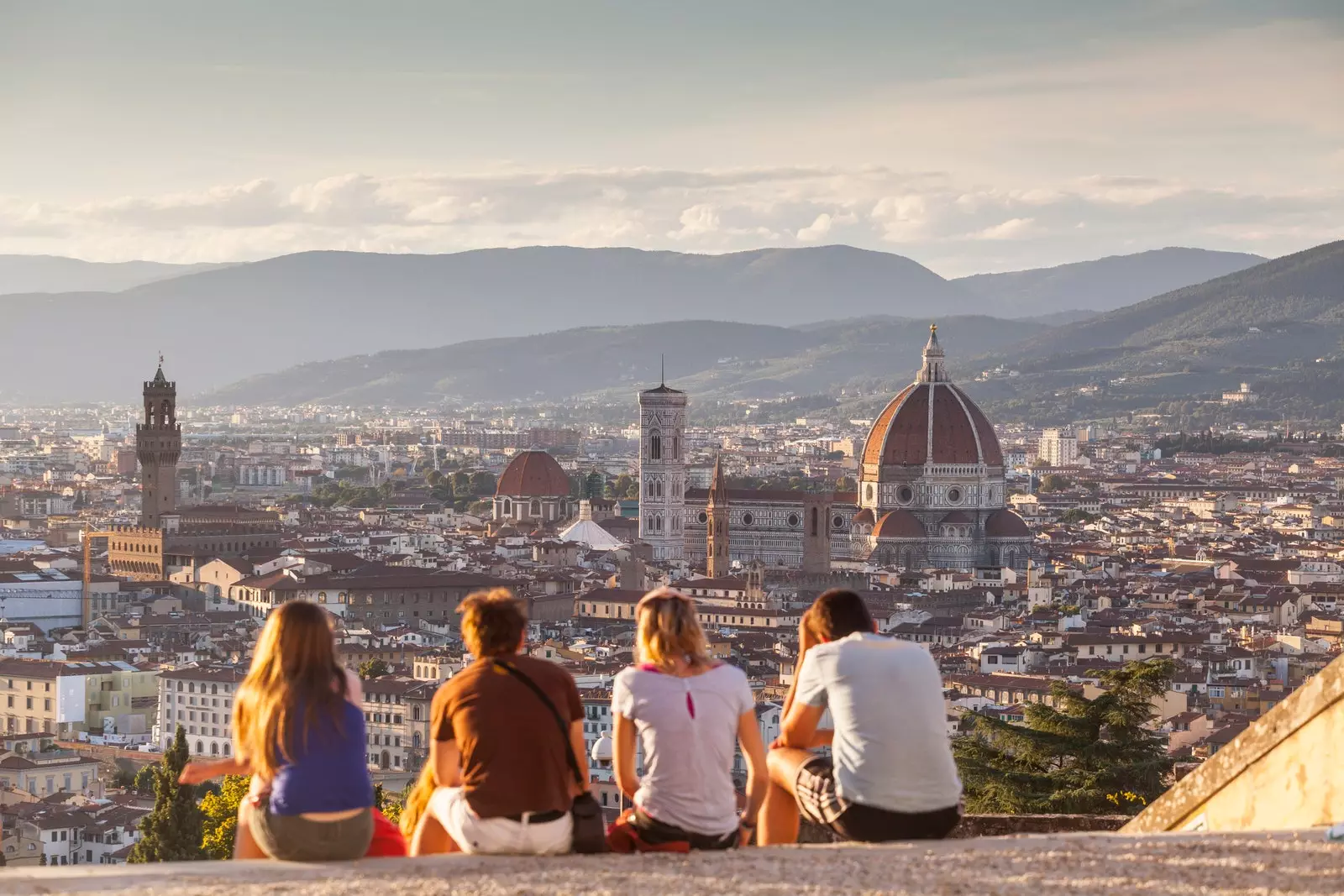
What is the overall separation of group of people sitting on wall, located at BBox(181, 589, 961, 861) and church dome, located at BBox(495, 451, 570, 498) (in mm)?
80632

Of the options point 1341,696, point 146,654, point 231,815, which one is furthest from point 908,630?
point 1341,696

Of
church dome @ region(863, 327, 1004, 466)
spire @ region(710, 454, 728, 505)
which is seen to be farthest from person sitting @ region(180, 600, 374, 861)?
church dome @ region(863, 327, 1004, 466)

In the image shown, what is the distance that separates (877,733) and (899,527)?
212 feet

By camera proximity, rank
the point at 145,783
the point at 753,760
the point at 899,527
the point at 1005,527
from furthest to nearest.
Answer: the point at 1005,527, the point at 899,527, the point at 145,783, the point at 753,760

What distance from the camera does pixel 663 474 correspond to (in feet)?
244

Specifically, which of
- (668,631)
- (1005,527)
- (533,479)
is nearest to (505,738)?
(668,631)

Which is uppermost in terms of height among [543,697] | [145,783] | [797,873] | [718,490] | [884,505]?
[543,697]

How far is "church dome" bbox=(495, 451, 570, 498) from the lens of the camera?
3450 inches

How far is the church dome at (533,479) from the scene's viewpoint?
87.6m

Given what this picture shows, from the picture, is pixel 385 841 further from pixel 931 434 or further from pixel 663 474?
pixel 931 434

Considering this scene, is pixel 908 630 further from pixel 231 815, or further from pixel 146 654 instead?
pixel 231 815

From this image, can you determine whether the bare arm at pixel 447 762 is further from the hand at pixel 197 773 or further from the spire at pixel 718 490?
the spire at pixel 718 490

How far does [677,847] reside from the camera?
22.0ft

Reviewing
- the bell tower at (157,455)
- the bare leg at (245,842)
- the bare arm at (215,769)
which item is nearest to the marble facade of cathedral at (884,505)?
the bell tower at (157,455)
